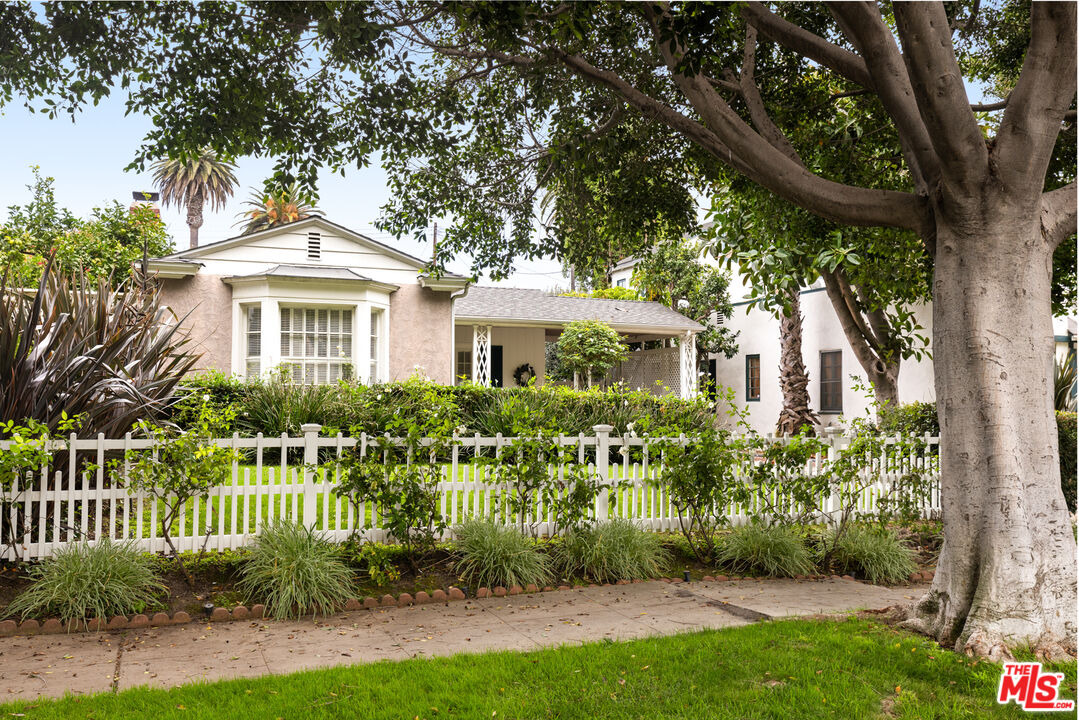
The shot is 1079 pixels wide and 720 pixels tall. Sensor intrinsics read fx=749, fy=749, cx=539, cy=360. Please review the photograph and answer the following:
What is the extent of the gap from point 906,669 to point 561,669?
6.55ft

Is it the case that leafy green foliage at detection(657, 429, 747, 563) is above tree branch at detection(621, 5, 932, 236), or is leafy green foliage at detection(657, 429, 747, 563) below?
below

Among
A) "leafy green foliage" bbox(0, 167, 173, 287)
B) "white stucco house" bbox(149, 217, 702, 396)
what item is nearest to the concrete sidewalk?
"white stucco house" bbox(149, 217, 702, 396)

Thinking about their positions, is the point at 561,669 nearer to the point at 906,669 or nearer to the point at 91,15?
the point at 906,669

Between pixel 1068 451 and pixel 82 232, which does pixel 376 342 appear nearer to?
pixel 82 232

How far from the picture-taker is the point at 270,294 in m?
14.6

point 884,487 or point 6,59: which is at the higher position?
point 6,59

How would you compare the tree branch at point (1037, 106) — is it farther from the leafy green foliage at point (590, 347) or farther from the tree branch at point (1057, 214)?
the leafy green foliage at point (590, 347)

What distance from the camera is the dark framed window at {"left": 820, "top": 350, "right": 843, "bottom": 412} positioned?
17172mm

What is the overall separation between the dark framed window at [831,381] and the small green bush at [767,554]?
1078cm

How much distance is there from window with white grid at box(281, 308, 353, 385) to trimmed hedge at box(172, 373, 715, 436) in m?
1.50

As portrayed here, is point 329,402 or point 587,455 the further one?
point 329,402

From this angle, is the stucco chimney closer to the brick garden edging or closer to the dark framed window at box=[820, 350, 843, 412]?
the brick garden edging

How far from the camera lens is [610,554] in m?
6.81

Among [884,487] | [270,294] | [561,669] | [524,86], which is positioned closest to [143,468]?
[561,669]
